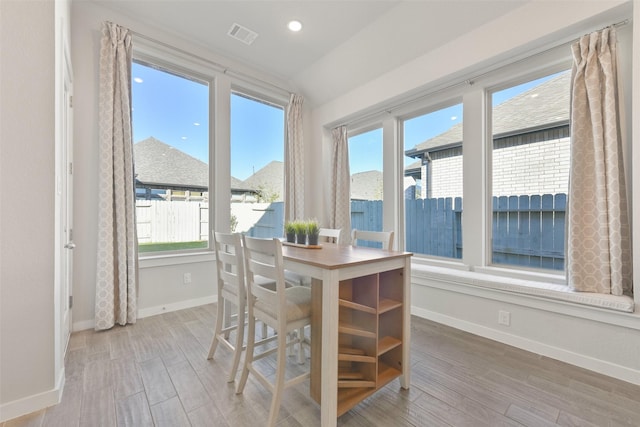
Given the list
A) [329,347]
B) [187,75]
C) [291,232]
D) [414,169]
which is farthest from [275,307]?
[187,75]

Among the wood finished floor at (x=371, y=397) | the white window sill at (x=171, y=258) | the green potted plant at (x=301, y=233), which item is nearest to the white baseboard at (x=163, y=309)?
the wood finished floor at (x=371, y=397)

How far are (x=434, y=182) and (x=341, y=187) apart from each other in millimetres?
1301

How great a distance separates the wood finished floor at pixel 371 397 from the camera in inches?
56.3

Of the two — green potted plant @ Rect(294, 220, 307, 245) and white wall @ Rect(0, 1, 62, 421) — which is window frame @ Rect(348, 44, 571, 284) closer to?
green potted plant @ Rect(294, 220, 307, 245)

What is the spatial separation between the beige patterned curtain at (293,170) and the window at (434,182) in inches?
60.9

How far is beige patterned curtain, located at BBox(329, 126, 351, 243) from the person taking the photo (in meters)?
3.92

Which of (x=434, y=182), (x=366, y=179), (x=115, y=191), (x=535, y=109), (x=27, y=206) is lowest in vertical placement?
(x=27, y=206)

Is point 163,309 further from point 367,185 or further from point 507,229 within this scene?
point 507,229

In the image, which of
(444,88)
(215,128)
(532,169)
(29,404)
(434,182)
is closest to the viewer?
(29,404)

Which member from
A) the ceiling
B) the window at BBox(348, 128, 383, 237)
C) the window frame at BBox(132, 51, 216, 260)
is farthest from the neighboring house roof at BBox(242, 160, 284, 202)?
the ceiling

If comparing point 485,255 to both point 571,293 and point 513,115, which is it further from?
point 513,115

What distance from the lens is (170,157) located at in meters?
3.21

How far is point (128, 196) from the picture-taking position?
2.65 m

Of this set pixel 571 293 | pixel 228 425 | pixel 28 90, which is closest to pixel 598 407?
pixel 571 293
